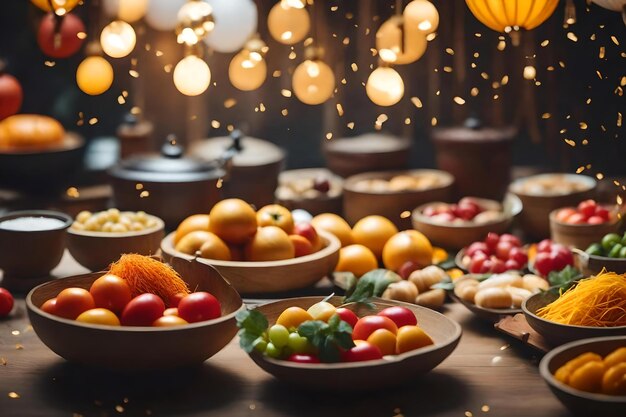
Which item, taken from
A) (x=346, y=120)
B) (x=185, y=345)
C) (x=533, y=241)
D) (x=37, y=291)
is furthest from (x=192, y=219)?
(x=346, y=120)

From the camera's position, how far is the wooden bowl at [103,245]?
2803 mm

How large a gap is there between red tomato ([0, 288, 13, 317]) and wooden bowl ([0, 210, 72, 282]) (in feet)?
0.58

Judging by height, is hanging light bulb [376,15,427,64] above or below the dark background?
above

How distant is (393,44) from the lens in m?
2.88

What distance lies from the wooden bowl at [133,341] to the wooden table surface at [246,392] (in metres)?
0.07

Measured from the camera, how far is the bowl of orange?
2.67 meters

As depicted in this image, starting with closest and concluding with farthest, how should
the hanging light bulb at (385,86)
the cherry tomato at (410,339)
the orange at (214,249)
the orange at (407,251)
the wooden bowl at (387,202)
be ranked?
the cherry tomato at (410,339) < the orange at (214,249) < the hanging light bulb at (385,86) < the orange at (407,251) < the wooden bowl at (387,202)

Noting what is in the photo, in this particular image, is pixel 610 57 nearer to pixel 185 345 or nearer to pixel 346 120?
pixel 346 120

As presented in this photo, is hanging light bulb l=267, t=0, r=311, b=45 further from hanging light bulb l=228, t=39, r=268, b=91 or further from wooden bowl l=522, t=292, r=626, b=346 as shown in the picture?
wooden bowl l=522, t=292, r=626, b=346

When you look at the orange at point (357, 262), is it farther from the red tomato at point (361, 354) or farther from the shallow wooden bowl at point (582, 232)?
the red tomato at point (361, 354)

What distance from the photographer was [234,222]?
8.96ft

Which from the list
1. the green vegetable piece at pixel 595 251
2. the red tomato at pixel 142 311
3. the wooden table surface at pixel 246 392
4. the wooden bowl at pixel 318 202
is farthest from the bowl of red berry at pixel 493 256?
the red tomato at pixel 142 311

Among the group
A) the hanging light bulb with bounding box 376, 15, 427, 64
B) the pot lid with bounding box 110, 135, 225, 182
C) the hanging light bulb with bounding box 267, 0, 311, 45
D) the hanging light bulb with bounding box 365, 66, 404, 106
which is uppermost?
the hanging light bulb with bounding box 267, 0, 311, 45

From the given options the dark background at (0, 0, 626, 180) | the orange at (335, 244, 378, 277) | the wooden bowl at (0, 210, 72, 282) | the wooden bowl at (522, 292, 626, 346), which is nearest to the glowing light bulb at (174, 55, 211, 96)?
the wooden bowl at (0, 210, 72, 282)
